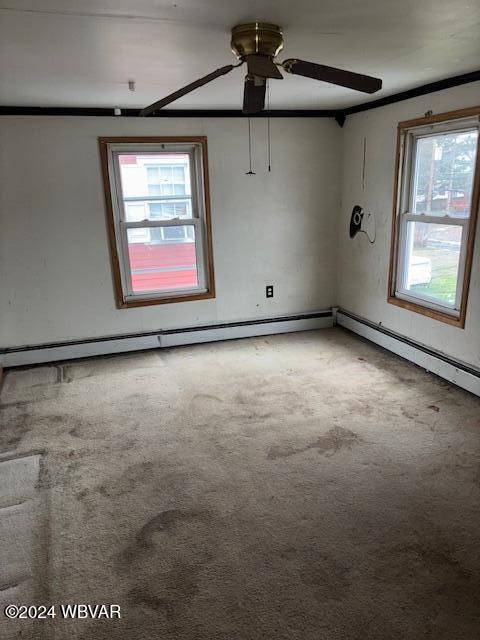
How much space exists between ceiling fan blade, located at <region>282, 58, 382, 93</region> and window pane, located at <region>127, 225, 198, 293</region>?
2.68 meters

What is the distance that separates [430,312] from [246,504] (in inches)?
91.2

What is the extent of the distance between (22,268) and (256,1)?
3.21 metres

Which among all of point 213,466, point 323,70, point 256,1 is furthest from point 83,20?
point 213,466

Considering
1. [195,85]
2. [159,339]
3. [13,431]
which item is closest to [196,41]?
[195,85]

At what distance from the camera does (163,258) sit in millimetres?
4547

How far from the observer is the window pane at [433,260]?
3533mm

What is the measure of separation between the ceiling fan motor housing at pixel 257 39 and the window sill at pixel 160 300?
2.80 metres

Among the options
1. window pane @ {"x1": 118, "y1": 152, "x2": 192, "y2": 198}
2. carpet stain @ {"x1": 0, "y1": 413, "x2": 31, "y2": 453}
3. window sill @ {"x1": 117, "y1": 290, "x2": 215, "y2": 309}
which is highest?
window pane @ {"x1": 118, "y1": 152, "x2": 192, "y2": 198}

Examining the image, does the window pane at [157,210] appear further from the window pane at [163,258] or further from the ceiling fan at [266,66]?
the ceiling fan at [266,66]

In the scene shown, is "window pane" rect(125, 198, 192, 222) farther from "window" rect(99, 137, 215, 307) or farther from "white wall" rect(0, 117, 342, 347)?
"white wall" rect(0, 117, 342, 347)

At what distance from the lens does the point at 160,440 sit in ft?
9.81

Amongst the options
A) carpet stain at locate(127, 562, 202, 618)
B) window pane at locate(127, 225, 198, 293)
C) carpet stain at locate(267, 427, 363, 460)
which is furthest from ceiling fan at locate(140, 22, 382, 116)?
window pane at locate(127, 225, 198, 293)

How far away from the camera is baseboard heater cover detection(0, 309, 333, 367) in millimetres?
4258

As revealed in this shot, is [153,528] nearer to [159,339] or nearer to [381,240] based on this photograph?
[159,339]
